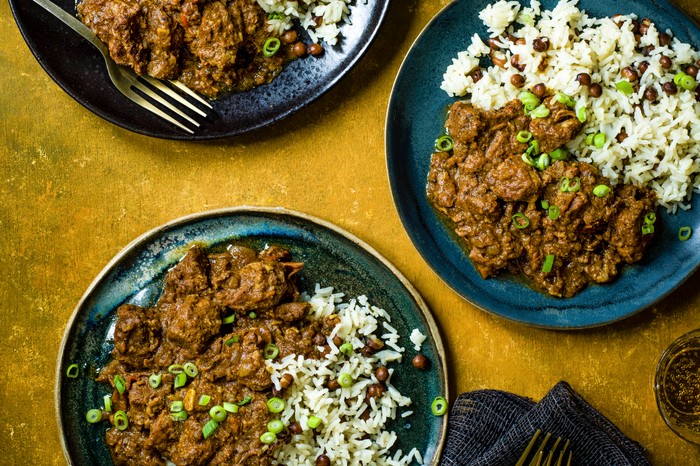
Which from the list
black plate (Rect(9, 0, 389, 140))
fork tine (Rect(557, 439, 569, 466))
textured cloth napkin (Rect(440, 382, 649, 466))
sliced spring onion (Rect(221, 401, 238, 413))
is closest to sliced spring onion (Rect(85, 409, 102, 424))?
sliced spring onion (Rect(221, 401, 238, 413))

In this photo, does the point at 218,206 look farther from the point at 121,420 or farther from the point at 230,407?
the point at 121,420

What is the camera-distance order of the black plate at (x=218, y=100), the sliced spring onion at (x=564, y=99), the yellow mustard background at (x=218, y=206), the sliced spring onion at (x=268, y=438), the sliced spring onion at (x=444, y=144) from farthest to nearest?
the yellow mustard background at (x=218, y=206) < the sliced spring onion at (x=444, y=144) < the black plate at (x=218, y=100) < the sliced spring onion at (x=564, y=99) < the sliced spring onion at (x=268, y=438)

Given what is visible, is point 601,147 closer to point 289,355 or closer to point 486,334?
point 486,334

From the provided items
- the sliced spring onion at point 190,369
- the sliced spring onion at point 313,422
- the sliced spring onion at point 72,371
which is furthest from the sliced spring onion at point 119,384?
the sliced spring onion at point 313,422

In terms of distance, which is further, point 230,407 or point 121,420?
point 121,420

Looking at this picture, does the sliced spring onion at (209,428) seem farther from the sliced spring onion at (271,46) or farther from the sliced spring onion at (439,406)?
the sliced spring onion at (271,46)

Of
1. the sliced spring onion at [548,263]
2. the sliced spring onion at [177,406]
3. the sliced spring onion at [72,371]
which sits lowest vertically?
the sliced spring onion at [72,371]

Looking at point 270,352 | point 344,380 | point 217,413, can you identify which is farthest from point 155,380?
point 344,380
